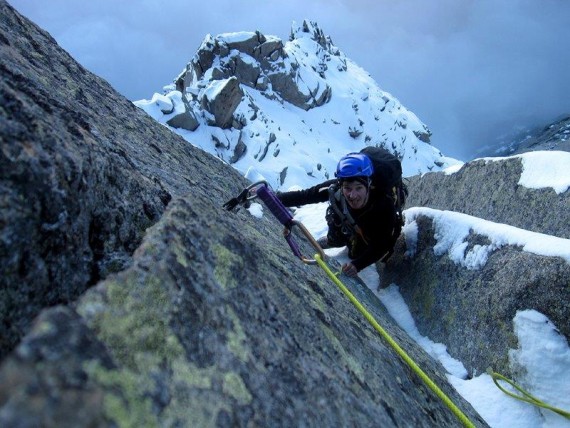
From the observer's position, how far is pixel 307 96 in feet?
331

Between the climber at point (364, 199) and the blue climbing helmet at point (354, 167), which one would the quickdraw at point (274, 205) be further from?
the climber at point (364, 199)

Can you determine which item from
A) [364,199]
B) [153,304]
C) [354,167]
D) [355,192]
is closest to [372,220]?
[364,199]

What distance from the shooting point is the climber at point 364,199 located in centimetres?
618

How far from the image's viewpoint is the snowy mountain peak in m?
56.6

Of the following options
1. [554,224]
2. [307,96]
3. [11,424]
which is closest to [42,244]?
[11,424]

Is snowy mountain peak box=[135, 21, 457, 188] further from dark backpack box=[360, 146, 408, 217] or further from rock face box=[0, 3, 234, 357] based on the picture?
rock face box=[0, 3, 234, 357]

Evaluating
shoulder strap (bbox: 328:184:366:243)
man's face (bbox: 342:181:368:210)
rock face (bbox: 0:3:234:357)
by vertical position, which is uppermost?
man's face (bbox: 342:181:368:210)

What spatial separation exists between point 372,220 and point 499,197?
5.50 meters

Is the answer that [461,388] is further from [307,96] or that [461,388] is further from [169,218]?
[307,96]

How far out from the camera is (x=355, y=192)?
6.32 m

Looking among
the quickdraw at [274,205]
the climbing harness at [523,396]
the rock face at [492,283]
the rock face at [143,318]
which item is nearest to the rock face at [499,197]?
the rock face at [492,283]

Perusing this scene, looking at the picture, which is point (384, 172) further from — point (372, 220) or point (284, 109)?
point (284, 109)

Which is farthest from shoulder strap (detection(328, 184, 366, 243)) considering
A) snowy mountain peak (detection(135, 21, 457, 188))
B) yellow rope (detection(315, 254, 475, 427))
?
snowy mountain peak (detection(135, 21, 457, 188))

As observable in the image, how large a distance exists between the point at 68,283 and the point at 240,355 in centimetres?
92
